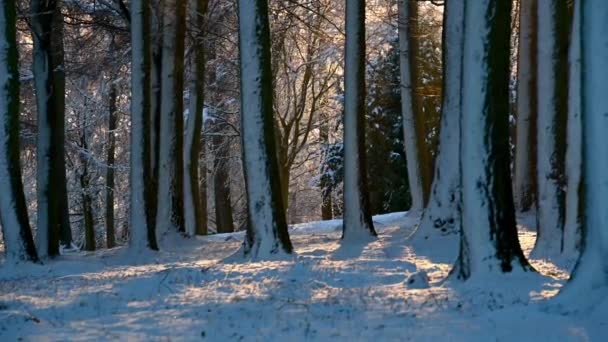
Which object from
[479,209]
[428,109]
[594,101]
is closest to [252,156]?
[479,209]

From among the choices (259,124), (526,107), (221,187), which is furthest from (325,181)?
(259,124)

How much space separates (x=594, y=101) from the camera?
22.2ft

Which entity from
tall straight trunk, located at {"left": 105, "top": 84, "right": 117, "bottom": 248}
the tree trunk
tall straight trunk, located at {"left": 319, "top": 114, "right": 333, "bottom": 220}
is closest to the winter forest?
tall straight trunk, located at {"left": 105, "top": 84, "right": 117, "bottom": 248}

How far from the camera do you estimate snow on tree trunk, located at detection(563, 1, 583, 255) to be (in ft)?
33.1

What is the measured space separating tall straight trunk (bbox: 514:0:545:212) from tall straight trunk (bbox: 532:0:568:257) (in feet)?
17.1

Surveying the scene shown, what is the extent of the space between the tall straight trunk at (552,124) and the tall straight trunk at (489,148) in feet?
9.28

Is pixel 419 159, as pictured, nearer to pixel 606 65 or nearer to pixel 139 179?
pixel 139 179

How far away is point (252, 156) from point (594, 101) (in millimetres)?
6674

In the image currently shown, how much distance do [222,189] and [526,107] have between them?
45.2ft

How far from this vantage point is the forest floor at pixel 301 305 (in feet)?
20.5

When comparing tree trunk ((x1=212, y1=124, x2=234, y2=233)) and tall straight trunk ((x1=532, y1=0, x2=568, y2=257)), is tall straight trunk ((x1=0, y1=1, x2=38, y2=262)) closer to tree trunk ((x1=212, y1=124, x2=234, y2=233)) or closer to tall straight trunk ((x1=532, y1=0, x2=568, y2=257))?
tall straight trunk ((x1=532, y1=0, x2=568, y2=257))

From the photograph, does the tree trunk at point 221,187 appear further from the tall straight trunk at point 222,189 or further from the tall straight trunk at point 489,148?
the tall straight trunk at point 489,148

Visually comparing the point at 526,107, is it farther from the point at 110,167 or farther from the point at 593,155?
the point at 110,167

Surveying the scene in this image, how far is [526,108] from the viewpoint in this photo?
1756cm
